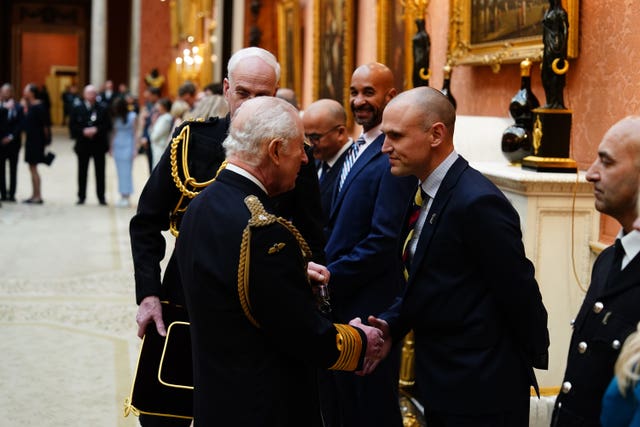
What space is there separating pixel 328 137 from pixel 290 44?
900 cm

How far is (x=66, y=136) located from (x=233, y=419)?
3290 cm

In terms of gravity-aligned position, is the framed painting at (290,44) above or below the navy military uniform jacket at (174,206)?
above

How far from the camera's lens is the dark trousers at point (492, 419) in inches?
128

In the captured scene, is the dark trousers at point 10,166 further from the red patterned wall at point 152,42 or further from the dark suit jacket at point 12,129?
the red patterned wall at point 152,42

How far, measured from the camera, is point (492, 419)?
10.7ft

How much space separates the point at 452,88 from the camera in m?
7.88

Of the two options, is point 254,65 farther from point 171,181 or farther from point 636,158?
point 636,158

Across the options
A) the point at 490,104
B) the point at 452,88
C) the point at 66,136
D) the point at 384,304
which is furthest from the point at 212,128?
the point at 66,136

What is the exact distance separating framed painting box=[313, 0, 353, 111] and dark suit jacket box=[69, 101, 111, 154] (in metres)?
5.02

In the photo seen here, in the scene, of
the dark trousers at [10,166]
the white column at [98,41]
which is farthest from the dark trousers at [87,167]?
the white column at [98,41]

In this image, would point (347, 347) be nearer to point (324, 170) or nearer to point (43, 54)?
point (324, 170)

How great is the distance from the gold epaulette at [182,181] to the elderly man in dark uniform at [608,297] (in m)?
1.56

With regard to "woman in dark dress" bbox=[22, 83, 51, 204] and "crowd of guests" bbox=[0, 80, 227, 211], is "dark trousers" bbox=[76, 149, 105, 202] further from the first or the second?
"woman in dark dress" bbox=[22, 83, 51, 204]

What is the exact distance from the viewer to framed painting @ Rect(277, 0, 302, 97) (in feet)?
45.2
